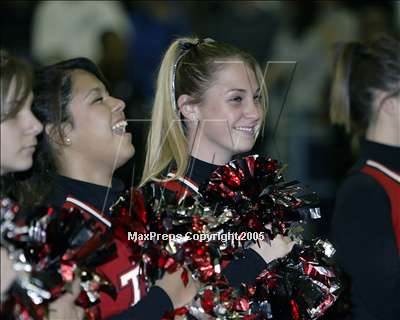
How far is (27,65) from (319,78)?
223 centimetres

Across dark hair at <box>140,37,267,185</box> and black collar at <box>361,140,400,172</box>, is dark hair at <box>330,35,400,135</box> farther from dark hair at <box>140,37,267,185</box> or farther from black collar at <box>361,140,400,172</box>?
dark hair at <box>140,37,267,185</box>

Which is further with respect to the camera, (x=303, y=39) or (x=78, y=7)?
(x=303, y=39)

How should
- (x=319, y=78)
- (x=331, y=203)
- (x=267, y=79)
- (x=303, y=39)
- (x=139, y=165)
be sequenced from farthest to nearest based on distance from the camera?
(x=303, y=39) < (x=319, y=78) < (x=331, y=203) < (x=267, y=79) < (x=139, y=165)


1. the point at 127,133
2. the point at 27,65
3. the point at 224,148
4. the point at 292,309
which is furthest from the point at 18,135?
the point at 292,309

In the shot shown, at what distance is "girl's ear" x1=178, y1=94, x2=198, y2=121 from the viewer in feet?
8.77

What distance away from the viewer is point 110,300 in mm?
2486

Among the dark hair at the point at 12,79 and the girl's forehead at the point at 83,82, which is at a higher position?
the dark hair at the point at 12,79

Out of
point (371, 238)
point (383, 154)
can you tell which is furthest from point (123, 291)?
point (383, 154)

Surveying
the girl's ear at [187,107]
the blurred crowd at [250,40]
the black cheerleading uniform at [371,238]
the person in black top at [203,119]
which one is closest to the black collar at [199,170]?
the person in black top at [203,119]

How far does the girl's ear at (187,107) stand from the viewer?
2.67m

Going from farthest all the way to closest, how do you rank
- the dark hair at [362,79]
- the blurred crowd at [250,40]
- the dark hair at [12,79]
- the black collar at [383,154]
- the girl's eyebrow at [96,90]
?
the blurred crowd at [250,40]
the dark hair at [362,79]
the black collar at [383,154]
the girl's eyebrow at [96,90]
the dark hair at [12,79]

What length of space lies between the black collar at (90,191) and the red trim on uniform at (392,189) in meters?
0.88

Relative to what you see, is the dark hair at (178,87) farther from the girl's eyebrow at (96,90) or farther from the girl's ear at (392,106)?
the girl's ear at (392,106)

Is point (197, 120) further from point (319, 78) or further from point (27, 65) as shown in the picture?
point (319, 78)
